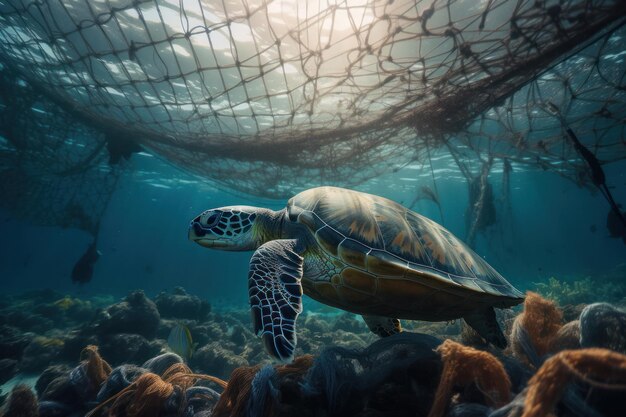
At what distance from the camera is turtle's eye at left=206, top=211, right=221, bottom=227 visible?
369 cm

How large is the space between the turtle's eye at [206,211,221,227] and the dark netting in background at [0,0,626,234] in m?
2.29

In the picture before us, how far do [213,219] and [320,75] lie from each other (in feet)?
18.0

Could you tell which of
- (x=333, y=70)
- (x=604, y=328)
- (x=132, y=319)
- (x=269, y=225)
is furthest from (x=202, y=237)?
(x=333, y=70)

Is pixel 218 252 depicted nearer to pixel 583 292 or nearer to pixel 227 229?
pixel 583 292

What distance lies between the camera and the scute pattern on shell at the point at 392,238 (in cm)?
297

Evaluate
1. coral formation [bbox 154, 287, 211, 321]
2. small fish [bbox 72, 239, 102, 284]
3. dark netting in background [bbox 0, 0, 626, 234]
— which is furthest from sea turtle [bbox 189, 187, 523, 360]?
small fish [bbox 72, 239, 102, 284]

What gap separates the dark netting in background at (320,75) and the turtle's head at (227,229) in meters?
2.19

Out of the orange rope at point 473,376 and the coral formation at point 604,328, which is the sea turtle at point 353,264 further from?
the orange rope at point 473,376

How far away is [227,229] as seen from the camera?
12.3ft

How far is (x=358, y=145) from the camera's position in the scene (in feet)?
24.5

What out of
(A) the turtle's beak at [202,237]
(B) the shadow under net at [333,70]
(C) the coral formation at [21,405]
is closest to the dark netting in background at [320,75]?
(B) the shadow under net at [333,70]

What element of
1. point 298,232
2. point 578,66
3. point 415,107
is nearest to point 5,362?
point 298,232

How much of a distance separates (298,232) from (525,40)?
14.5ft

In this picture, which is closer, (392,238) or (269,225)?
(392,238)
